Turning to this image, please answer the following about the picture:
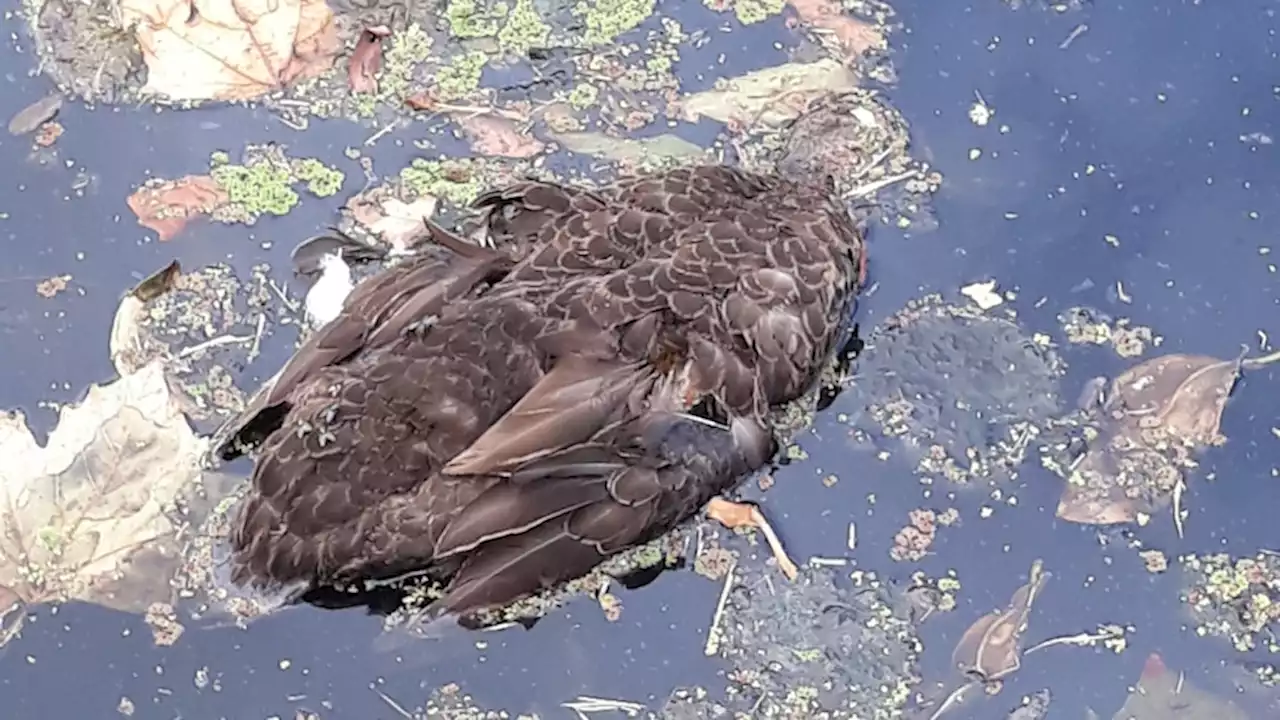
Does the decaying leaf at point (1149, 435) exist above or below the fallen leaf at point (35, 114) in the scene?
below

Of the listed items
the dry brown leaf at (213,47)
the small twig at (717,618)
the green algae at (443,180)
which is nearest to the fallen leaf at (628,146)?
the green algae at (443,180)

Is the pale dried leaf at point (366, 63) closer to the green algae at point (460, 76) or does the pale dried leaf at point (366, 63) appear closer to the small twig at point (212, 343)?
the green algae at point (460, 76)

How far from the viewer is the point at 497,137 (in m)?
3.29

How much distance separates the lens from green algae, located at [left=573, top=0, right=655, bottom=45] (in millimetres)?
3453

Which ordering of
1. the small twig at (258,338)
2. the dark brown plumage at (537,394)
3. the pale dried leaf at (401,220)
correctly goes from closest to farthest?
the dark brown plumage at (537,394) < the small twig at (258,338) < the pale dried leaf at (401,220)

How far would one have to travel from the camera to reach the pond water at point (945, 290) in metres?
2.67

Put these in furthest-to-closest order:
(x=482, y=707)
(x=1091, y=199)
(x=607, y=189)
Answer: (x=1091, y=199) < (x=607, y=189) < (x=482, y=707)

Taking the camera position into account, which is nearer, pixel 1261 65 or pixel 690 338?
pixel 690 338

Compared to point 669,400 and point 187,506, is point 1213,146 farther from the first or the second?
point 187,506

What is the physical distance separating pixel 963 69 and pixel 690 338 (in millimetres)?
1041

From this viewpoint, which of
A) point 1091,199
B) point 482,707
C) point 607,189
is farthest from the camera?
point 1091,199

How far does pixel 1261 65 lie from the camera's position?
3400 mm

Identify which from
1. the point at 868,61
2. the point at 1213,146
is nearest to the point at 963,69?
the point at 868,61

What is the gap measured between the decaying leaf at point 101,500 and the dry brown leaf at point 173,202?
1.34ft
